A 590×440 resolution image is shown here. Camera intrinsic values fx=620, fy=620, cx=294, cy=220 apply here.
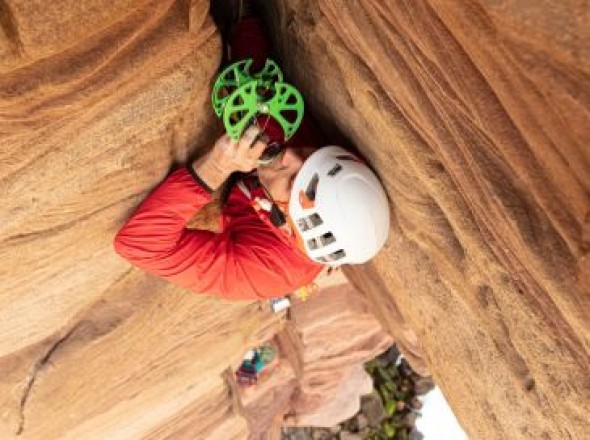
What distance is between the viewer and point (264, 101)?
3154 millimetres

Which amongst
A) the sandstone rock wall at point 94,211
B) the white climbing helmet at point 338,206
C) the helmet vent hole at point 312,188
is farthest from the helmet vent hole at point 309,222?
the sandstone rock wall at point 94,211

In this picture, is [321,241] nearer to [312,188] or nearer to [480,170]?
[312,188]

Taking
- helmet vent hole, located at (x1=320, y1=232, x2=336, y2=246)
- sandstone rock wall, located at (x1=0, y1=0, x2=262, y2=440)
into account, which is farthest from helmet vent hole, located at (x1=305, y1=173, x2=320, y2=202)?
sandstone rock wall, located at (x1=0, y1=0, x2=262, y2=440)

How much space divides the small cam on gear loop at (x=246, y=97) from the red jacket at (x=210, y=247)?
54cm

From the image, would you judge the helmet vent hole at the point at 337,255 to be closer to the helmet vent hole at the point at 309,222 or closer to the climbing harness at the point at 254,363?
the helmet vent hole at the point at 309,222

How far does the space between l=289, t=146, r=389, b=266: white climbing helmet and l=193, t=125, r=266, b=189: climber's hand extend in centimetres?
32

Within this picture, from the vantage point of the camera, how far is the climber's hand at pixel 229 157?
321 centimetres

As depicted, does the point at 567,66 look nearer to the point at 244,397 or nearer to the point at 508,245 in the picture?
the point at 508,245

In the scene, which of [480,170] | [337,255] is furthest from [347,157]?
[480,170]

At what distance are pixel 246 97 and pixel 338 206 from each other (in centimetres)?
76

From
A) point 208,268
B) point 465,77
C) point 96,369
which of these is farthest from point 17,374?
point 465,77

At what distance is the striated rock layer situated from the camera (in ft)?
6.79

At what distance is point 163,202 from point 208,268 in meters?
0.52

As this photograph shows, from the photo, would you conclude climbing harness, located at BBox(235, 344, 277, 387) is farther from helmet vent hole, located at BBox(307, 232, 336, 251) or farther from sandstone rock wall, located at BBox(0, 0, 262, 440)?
helmet vent hole, located at BBox(307, 232, 336, 251)
